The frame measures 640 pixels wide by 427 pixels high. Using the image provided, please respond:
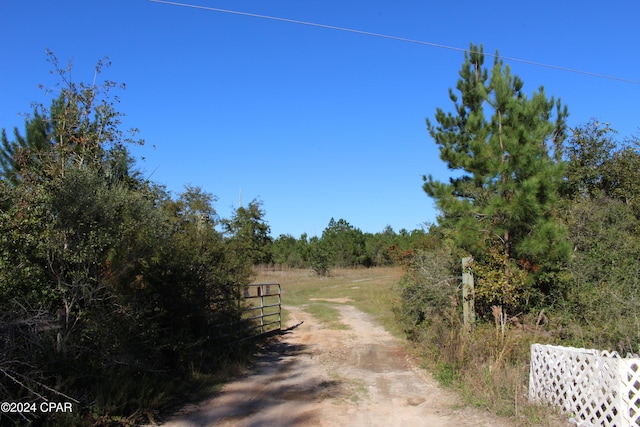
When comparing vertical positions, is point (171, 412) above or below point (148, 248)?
below

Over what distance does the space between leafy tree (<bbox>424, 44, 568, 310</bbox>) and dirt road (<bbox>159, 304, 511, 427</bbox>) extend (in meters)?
3.13

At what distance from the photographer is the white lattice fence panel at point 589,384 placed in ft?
16.2

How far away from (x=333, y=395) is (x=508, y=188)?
5437mm

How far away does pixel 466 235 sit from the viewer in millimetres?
9766

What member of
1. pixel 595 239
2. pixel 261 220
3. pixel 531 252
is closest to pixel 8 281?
pixel 531 252

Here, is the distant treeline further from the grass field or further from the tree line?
the tree line

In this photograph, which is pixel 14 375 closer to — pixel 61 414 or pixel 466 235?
pixel 61 414

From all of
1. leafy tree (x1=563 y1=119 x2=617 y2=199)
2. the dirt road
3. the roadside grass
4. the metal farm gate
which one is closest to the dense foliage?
the dirt road

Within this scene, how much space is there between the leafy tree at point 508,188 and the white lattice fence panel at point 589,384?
3353 millimetres

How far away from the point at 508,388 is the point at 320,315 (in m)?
12.3

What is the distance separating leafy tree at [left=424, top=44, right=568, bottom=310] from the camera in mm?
9188

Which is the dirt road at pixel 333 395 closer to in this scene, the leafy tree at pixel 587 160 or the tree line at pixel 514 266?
the tree line at pixel 514 266

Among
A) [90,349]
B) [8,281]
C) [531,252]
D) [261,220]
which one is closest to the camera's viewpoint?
[8,281]

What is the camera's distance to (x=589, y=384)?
5449 mm
